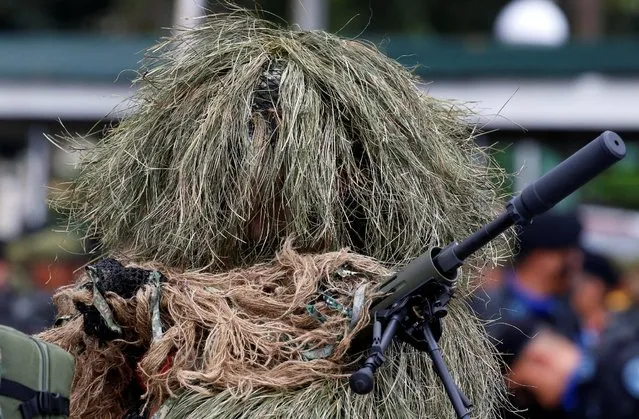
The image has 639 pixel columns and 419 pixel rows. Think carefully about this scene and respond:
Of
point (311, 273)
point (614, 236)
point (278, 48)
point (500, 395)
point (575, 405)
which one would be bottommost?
point (614, 236)

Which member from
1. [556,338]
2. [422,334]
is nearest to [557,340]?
[556,338]

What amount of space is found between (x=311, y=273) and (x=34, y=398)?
0.60 m

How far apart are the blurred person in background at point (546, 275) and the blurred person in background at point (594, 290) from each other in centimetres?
138

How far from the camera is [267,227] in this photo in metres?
2.43

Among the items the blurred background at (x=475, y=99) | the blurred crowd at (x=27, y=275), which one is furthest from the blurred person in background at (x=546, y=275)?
the blurred crowd at (x=27, y=275)

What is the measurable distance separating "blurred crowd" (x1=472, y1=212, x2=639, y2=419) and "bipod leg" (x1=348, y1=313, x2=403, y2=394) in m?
2.12

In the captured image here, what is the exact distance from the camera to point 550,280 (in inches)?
197

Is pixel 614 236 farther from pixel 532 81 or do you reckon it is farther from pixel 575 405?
pixel 575 405

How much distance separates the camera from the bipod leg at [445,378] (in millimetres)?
2055

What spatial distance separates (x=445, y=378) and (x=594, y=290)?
5.11 metres

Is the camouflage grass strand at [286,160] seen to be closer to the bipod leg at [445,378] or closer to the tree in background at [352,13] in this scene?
the bipod leg at [445,378]

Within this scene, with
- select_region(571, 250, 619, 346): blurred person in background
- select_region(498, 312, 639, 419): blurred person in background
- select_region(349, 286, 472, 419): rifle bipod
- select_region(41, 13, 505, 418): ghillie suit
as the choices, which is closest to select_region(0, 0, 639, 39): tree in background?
select_region(571, 250, 619, 346): blurred person in background

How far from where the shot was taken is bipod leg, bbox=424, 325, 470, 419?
205 cm

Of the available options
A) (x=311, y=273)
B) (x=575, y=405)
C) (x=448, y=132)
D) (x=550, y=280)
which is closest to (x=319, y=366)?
(x=311, y=273)
